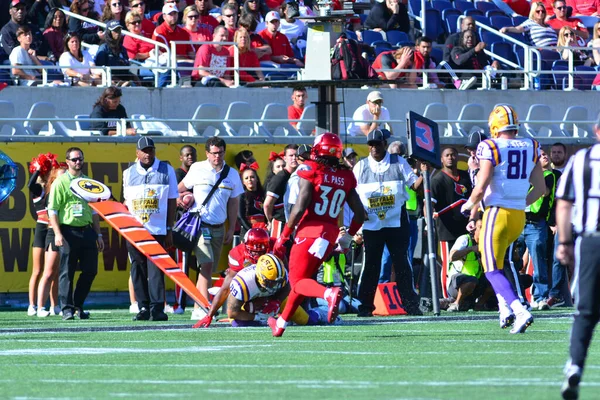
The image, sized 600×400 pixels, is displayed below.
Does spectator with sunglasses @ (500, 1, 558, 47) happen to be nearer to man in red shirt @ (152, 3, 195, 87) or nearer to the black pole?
man in red shirt @ (152, 3, 195, 87)

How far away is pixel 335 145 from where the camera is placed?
11.1 metres

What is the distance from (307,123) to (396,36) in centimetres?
498

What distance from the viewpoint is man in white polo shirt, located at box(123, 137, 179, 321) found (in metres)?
14.1

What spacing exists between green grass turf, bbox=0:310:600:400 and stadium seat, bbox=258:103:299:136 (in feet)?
18.8

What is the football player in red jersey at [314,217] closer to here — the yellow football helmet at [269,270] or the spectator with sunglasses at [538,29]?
the yellow football helmet at [269,270]

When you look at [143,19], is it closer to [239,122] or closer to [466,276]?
[239,122]

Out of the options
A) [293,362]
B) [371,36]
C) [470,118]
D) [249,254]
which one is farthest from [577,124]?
[293,362]

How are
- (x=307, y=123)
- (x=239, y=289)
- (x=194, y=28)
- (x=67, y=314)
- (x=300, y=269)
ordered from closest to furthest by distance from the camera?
(x=300, y=269) < (x=239, y=289) < (x=67, y=314) < (x=307, y=123) < (x=194, y=28)

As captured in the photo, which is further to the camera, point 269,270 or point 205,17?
point 205,17

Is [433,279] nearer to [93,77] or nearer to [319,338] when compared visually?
[319,338]

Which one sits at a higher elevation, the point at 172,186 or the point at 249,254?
the point at 172,186

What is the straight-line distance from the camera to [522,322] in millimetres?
10758

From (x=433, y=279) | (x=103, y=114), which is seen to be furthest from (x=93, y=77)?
(x=433, y=279)

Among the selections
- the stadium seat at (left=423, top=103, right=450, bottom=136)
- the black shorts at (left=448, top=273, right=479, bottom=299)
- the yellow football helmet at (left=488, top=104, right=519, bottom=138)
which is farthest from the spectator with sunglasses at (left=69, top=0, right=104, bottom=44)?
the yellow football helmet at (left=488, top=104, right=519, bottom=138)
